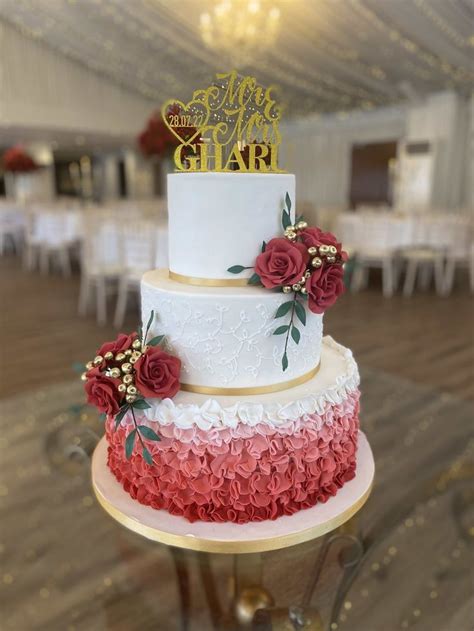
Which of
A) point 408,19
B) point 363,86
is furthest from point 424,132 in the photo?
point 408,19

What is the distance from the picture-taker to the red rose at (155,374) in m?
1.15

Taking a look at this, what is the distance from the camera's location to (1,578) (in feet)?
6.65

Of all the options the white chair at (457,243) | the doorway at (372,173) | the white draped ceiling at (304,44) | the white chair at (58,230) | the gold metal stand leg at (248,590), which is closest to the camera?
the gold metal stand leg at (248,590)

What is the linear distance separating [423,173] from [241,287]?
10.9m

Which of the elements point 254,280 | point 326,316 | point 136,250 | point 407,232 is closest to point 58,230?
point 136,250

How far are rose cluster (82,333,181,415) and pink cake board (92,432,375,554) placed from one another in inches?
10.8

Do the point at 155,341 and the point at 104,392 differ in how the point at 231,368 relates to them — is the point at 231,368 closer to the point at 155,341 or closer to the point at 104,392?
the point at 155,341

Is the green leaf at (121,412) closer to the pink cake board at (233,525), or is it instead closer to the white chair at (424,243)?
the pink cake board at (233,525)

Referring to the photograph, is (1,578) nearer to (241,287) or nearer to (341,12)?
(241,287)

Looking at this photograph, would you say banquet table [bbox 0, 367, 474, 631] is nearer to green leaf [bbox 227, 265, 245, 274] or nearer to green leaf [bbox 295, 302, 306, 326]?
green leaf [bbox 295, 302, 306, 326]

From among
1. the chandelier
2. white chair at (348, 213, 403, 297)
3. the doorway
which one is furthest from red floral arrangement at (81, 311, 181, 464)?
the doorway

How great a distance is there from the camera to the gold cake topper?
3.94 feet

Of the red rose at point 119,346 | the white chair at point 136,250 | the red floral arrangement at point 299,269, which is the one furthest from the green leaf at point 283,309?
the white chair at point 136,250

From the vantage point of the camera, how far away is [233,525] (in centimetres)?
120
